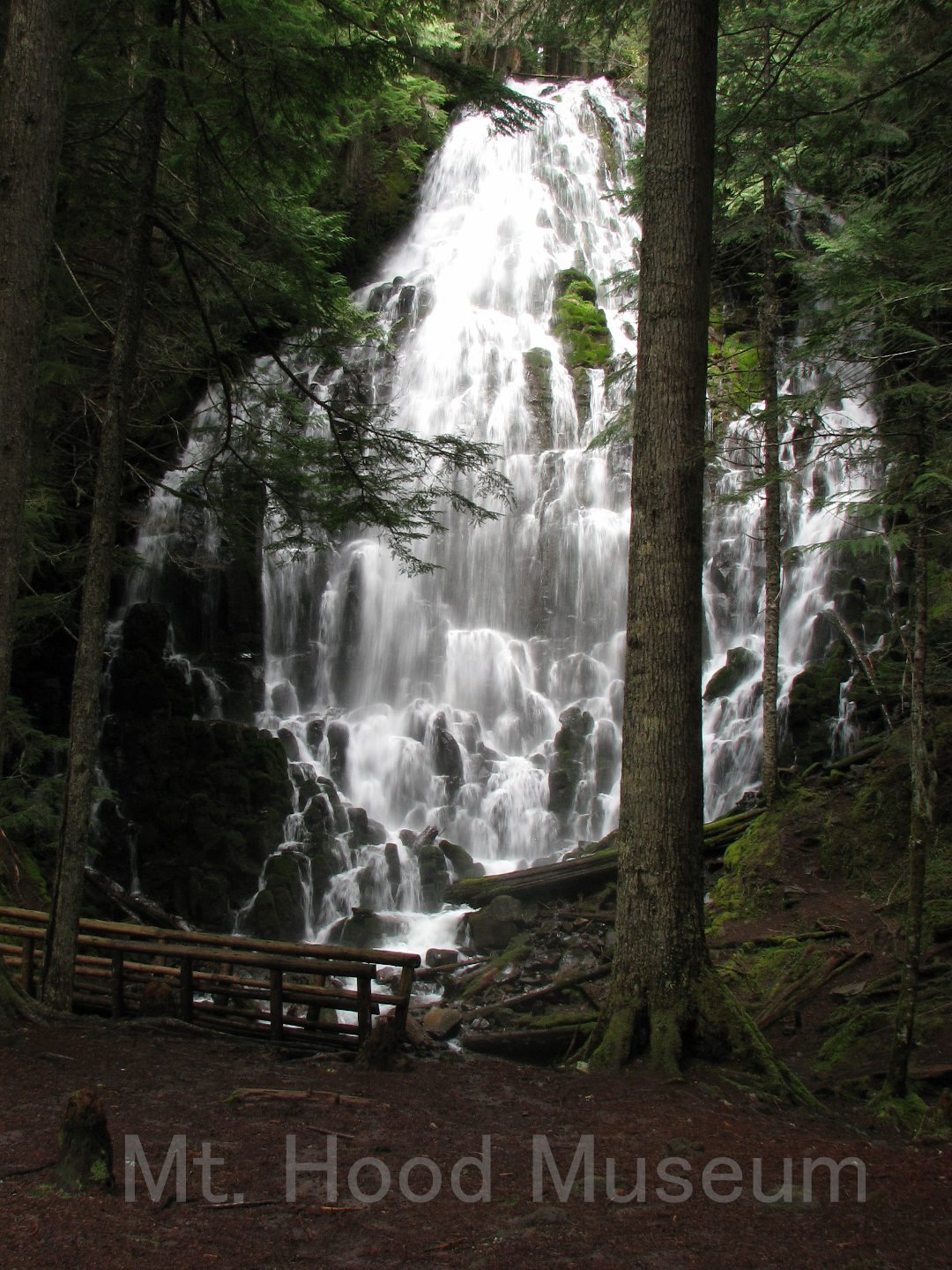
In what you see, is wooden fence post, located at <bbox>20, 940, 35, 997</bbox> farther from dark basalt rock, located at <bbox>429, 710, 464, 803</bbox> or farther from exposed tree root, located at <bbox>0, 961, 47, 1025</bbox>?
dark basalt rock, located at <bbox>429, 710, 464, 803</bbox>

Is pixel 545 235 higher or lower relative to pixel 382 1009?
higher

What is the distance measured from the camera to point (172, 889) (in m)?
13.6

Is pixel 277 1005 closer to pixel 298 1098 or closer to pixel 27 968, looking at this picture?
pixel 298 1098

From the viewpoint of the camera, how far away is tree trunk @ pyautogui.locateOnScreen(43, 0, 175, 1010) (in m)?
6.10

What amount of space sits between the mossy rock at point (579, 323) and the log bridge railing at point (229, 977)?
18.7 metres

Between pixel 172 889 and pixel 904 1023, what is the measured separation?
11.2 metres

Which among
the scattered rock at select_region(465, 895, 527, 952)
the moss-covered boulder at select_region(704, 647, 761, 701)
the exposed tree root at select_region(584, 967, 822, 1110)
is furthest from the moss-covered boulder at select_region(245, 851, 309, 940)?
the exposed tree root at select_region(584, 967, 822, 1110)

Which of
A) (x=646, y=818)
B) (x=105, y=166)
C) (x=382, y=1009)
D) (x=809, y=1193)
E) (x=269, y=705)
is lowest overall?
(x=382, y=1009)

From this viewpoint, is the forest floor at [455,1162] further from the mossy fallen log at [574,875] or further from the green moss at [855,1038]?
the mossy fallen log at [574,875]

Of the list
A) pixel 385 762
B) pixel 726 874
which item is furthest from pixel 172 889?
pixel 726 874

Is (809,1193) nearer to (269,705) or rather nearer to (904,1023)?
(904,1023)

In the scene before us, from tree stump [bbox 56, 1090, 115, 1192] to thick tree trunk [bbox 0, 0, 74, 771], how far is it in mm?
2653

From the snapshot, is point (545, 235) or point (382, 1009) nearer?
point (382, 1009)

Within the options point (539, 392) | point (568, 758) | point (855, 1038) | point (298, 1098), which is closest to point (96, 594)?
point (298, 1098)
